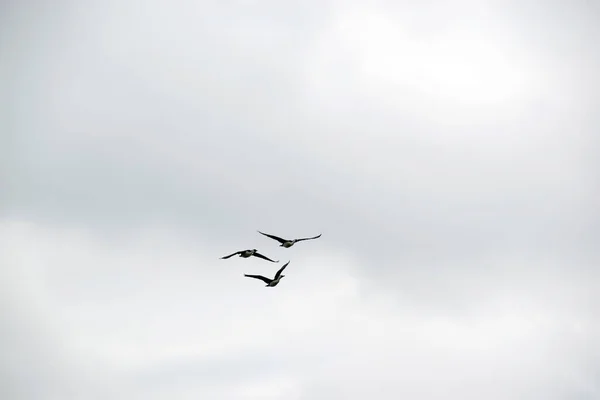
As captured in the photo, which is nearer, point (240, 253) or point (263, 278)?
point (240, 253)

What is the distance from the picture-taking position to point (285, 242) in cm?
10850

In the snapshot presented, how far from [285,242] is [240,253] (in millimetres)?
9306

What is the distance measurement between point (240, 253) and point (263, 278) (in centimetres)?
1003

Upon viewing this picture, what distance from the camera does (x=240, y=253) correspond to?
102250 millimetres

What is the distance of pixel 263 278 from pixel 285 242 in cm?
741

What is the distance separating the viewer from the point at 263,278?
110500 mm
